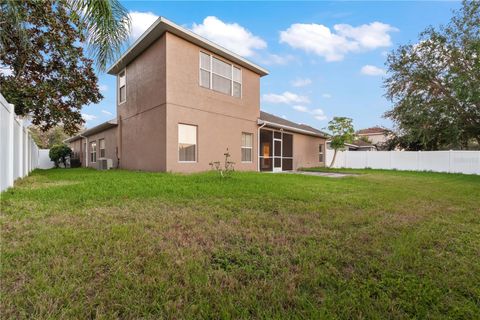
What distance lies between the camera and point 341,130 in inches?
702

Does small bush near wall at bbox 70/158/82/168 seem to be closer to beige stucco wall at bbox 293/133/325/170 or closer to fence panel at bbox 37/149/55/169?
fence panel at bbox 37/149/55/169

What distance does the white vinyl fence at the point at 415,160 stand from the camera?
16219 millimetres

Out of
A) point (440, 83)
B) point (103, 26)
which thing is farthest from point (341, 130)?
point (103, 26)

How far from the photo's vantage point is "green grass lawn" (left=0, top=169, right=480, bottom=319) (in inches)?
70.4

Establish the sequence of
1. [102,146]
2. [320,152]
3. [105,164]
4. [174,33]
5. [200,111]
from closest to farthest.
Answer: [174,33], [200,111], [105,164], [102,146], [320,152]

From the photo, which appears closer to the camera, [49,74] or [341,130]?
[49,74]

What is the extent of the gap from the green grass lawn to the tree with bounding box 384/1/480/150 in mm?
15084

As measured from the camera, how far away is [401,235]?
3.32 metres

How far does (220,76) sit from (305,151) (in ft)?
27.9

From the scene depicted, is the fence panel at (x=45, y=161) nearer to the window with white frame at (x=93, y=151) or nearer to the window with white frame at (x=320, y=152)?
the window with white frame at (x=93, y=151)

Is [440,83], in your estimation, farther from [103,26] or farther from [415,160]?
[103,26]

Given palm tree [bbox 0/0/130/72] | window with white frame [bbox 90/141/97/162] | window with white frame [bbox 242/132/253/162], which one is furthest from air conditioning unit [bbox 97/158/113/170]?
palm tree [bbox 0/0/130/72]

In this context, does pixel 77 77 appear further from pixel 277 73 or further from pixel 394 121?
pixel 394 121

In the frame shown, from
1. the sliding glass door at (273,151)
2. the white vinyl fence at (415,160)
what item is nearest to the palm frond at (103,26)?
the sliding glass door at (273,151)
